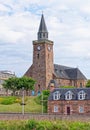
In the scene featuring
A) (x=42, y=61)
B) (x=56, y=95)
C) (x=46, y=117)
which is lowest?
(x=46, y=117)

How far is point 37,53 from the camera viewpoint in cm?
11056

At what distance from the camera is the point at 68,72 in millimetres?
119812

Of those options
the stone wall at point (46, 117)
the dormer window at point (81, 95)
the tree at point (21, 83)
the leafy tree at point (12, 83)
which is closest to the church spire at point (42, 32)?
the tree at point (21, 83)

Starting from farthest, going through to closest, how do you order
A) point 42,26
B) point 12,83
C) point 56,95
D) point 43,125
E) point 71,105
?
point 42,26, point 12,83, point 56,95, point 71,105, point 43,125

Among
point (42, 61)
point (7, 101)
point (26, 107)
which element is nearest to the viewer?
point (26, 107)

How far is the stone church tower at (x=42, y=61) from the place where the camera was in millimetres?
107812

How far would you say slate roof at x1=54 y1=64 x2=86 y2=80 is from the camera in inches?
4518

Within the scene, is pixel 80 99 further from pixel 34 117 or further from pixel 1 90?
pixel 1 90

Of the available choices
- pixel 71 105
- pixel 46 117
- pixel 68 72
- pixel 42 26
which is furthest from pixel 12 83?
pixel 46 117

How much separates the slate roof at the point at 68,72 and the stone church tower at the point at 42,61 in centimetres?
544

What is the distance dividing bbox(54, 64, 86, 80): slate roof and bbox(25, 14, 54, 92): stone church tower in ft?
17.8

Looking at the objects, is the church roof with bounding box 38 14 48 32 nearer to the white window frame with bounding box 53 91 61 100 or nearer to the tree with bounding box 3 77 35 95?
the tree with bounding box 3 77 35 95

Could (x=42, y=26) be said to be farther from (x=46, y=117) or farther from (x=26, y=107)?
(x=46, y=117)

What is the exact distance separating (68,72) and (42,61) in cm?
1399
